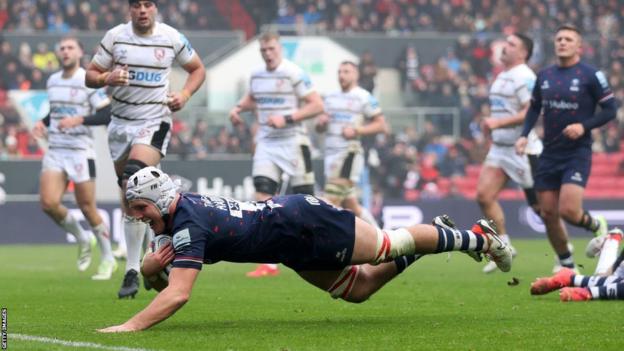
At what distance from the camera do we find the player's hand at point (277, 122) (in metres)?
14.4


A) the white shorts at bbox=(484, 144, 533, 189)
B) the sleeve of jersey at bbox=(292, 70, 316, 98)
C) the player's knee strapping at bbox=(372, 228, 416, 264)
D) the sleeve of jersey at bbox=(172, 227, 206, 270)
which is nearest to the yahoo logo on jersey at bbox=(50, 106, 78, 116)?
the sleeve of jersey at bbox=(292, 70, 316, 98)

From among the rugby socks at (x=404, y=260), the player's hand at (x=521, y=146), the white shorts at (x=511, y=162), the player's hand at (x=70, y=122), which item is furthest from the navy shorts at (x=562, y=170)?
the player's hand at (x=70, y=122)

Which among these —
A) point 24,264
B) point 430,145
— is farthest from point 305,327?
point 430,145

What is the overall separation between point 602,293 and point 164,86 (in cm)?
436

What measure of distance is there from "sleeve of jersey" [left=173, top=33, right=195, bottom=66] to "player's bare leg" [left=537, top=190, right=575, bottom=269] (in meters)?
4.07

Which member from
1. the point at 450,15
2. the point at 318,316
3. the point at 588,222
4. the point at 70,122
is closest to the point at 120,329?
the point at 318,316

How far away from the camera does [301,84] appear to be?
14.9m

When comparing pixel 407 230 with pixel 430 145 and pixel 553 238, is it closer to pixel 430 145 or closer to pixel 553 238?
pixel 553 238

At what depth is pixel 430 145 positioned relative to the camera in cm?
2750

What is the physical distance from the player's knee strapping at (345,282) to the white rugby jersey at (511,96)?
6.39m

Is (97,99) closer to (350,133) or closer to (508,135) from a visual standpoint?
(350,133)

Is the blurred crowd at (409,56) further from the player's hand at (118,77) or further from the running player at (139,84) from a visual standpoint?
the player's hand at (118,77)

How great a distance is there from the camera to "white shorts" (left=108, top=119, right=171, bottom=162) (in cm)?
1104

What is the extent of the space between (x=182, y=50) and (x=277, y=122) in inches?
126
